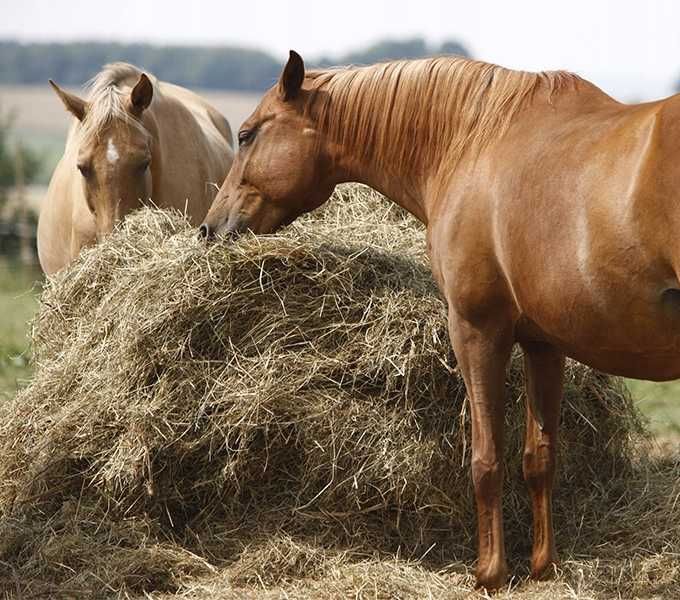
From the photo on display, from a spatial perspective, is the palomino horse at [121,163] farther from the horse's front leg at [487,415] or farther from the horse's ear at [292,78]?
the horse's front leg at [487,415]

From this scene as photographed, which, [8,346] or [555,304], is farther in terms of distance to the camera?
[8,346]

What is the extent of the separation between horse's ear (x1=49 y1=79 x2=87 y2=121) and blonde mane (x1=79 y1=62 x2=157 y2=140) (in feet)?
0.16

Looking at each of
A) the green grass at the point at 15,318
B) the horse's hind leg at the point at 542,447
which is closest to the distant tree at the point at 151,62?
the green grass at the point at 15,318

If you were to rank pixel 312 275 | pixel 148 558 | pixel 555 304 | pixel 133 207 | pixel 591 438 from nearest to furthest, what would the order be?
pixel 555 304, pixel 148 558, pixel 312 275, pixel 591 438, pixel 133 207

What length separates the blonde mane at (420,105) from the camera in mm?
3775

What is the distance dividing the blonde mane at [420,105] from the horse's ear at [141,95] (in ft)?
5.18

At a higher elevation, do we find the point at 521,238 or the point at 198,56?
the point at 521,238

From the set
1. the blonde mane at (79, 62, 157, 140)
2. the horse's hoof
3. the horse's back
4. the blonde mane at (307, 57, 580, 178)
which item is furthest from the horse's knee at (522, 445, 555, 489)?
the blonde mane at (79, 62, 157, 140)

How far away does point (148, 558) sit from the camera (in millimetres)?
3979

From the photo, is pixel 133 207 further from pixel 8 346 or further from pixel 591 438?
pixel 8 346

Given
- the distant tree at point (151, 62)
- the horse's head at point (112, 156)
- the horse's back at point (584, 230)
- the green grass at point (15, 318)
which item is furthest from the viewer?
the distant tree at point (151, 62)

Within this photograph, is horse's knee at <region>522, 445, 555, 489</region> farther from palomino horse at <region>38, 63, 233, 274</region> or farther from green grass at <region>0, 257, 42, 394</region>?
green grass at <region>0, 257, 42, 394</region>

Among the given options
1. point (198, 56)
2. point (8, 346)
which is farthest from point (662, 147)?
point (198, 56)

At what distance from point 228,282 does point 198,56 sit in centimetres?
7002
